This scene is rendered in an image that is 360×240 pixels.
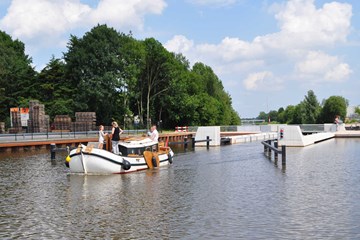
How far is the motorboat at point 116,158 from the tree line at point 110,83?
133 ft

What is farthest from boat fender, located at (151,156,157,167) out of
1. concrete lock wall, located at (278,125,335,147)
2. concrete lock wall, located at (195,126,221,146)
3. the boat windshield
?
concrete lock wall, located at (195,126,221,146)

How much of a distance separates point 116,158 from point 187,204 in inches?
349

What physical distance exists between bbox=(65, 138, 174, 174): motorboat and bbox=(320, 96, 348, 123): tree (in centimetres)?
8864

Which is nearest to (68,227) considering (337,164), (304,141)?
(337,164)

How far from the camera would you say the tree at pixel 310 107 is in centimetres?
11594

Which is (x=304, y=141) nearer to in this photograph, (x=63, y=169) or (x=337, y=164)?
(x=337, y=164)

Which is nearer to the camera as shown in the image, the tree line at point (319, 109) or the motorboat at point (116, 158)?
the motorboat at point (116, 158)

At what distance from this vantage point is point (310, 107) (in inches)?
4599

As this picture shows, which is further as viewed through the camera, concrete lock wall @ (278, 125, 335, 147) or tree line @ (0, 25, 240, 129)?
tree line @ (0, 25, 240, 129)

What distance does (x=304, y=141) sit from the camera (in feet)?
140

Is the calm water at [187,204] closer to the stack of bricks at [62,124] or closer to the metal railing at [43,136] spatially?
the metal railing at [43,136]

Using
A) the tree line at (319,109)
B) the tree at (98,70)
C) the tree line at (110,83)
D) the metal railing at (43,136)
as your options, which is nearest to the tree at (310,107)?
the tree line at (319,109)

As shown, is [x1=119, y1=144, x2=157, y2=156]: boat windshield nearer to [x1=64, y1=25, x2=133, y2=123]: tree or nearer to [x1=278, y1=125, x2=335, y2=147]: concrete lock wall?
[x1=278, y1=125, x2=335, y2=147]: concrete lock wall

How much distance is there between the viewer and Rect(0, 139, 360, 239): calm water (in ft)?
39.8
